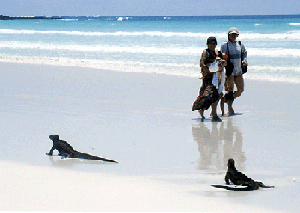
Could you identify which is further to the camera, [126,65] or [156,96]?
[126,65]

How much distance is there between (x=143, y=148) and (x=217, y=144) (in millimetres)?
970

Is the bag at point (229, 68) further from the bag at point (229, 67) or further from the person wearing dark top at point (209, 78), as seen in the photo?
the person wearing dark top at point (209, 78)

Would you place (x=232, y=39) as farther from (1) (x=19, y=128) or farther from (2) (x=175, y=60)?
(2) (x=175, y=60)

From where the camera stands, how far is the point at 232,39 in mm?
7395

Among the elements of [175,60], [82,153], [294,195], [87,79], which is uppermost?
[175,60]

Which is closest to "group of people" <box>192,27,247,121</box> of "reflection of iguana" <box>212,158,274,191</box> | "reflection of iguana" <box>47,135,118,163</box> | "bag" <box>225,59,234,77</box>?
"bag" <box>225,59,234,77</box>

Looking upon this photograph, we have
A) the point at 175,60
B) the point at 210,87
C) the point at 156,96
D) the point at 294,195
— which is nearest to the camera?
the point at 294,195

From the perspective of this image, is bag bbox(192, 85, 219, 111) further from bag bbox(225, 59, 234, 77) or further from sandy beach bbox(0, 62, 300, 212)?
bag bbox(225, 59, 234, 77)

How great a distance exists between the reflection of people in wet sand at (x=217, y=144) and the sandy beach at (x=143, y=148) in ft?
0.04

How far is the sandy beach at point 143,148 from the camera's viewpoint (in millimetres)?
3684

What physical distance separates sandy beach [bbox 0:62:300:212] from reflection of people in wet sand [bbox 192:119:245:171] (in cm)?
1

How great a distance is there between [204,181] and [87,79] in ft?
25.3

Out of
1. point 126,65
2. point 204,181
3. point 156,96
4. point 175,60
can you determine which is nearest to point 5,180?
point 204,181

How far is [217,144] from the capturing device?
5723 mm
